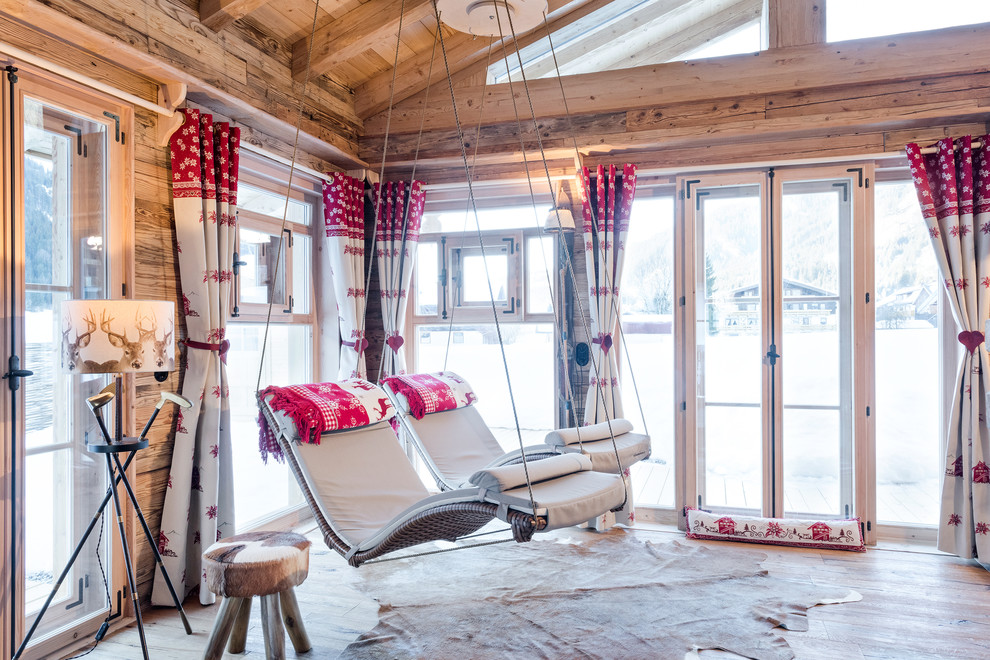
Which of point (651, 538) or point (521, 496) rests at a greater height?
point (521, 496)

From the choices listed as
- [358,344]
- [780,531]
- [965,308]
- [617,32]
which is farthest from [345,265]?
[965,308]

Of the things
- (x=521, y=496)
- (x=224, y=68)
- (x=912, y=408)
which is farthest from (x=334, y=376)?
(x=912, y=408)

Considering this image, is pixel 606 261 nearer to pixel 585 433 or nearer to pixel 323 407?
pixel 585 433

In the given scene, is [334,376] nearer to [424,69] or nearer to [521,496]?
[424,69]

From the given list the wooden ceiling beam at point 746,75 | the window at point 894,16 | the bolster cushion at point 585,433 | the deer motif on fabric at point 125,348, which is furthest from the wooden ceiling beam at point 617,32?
the deer motif on fabric at point 125,348

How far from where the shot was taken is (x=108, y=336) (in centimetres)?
217

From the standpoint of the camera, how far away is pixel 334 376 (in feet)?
14.1

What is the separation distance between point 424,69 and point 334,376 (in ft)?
6.59

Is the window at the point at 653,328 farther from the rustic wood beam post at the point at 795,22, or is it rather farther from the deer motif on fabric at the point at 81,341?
the deer motif on fabric at the point at 81,341

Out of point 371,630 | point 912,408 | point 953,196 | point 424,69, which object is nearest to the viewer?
point 371,630

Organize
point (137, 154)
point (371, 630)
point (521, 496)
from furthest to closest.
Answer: point (137, 154) < point (371, 630) < point (521, 496)

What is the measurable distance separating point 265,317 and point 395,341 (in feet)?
2.80

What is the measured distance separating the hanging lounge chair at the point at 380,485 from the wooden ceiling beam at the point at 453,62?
6.74 ft

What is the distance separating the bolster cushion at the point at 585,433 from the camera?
2.85m
